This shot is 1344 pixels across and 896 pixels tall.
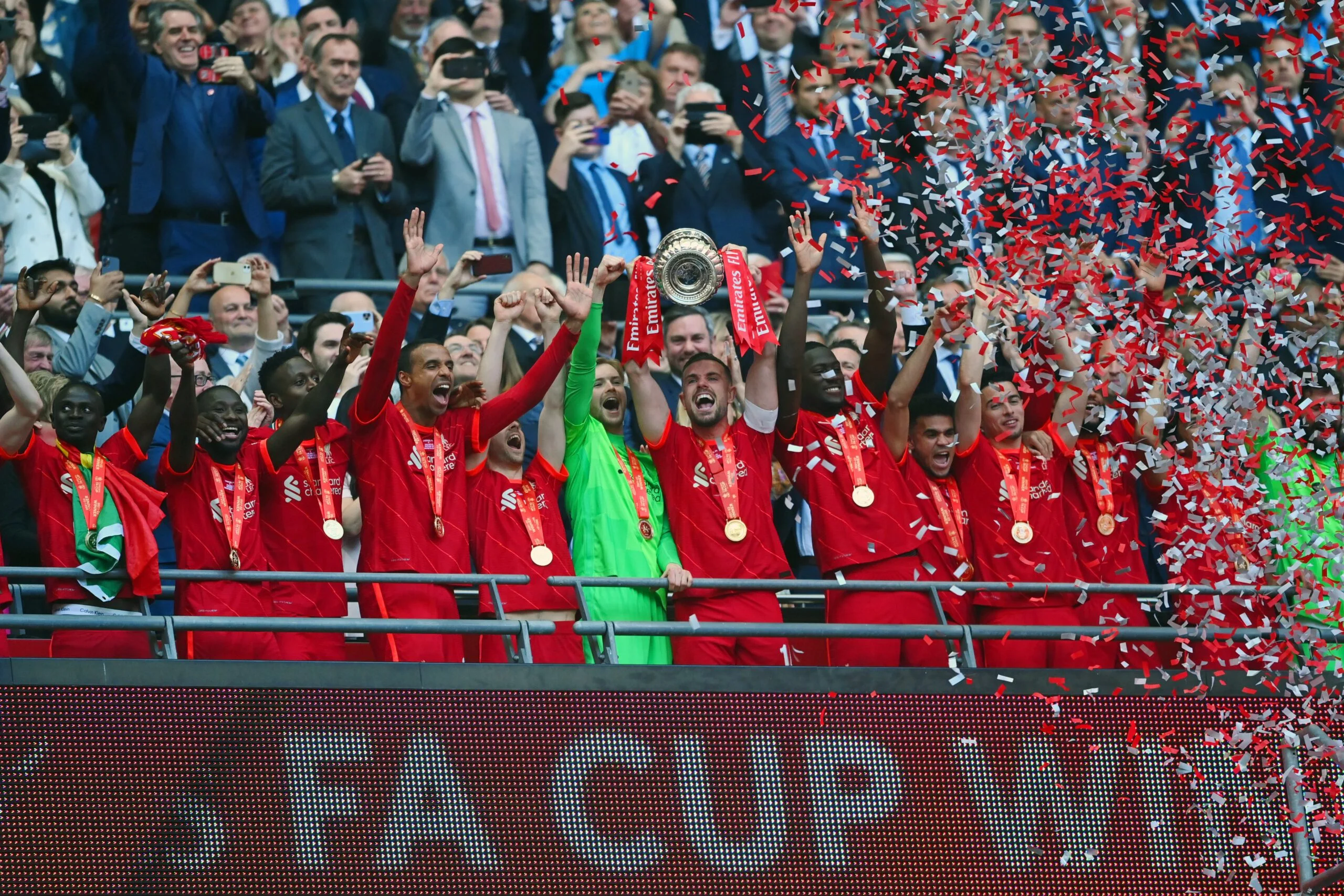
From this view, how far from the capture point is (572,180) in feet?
37.3

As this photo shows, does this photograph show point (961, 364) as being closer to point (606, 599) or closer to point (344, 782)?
point (606, 599)

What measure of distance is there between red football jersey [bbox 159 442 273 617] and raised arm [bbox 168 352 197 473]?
3 centimetres

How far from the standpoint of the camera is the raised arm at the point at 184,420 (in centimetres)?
780

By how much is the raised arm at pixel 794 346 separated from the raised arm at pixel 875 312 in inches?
10.1

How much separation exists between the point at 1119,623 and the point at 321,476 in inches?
142

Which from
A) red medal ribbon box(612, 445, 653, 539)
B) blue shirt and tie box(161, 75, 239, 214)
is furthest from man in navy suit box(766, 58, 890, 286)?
blue shirt and tie box(161, 75, 239, 214)

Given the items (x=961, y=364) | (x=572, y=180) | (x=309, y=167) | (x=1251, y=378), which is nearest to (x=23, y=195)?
(x=309, y=167)

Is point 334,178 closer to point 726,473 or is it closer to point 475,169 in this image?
point 475,169

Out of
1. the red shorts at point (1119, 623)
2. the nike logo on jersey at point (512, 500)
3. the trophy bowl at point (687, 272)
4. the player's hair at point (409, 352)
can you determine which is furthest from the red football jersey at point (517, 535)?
the red shorts at point (1119, 623)

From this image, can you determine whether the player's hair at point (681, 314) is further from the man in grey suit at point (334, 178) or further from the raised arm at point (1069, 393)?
the man in grey suit at point (334, 178)

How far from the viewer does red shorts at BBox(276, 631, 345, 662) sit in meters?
7.99

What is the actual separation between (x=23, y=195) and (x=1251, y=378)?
6313mm

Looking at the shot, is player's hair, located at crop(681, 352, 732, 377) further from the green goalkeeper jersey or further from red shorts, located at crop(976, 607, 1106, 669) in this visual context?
red shorts, located at crop(976, 607, 1106, 669)

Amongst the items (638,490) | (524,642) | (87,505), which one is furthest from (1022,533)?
(87,505)
